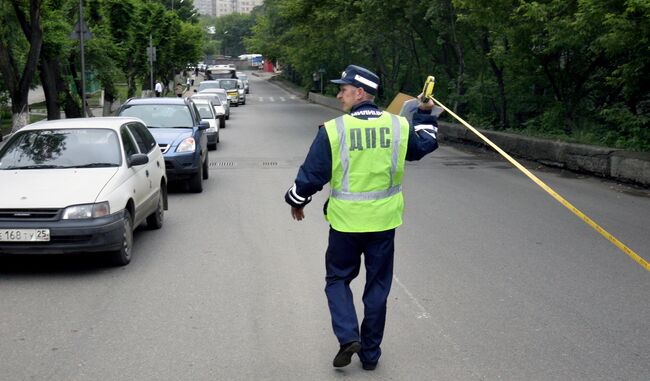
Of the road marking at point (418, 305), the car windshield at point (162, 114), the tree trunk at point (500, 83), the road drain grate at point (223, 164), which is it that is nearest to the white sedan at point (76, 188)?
the road marking at point (418, 305)

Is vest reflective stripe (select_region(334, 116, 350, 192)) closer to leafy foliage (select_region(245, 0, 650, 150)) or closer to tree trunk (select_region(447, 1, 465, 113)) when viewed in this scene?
leafy foliage (select_region(245, 0, 650, 150))

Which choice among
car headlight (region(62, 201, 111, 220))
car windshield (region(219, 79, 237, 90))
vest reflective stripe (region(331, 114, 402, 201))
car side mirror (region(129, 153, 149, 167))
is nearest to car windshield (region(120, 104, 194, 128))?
car side mirror (region(129, 153, 149, 167))

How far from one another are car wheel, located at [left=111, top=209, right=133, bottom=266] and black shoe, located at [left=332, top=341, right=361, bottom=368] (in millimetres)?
3570

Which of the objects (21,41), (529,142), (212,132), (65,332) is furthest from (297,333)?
(21,41)

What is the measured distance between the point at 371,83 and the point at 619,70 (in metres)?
12.1

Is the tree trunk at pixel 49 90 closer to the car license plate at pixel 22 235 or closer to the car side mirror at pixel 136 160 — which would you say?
the car side mirror at pixel 136 160

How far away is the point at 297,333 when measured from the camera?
575cm

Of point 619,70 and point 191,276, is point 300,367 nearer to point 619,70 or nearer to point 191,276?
point 191,276

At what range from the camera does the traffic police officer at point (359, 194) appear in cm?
486

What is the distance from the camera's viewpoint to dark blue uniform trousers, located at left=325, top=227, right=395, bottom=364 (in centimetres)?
491

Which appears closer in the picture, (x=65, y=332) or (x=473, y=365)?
(x=473, y=365)

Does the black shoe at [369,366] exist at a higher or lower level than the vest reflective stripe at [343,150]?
lower

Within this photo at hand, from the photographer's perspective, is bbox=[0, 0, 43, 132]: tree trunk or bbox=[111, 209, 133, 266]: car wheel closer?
bbox=[111, 209, 133, 266]: car wheel

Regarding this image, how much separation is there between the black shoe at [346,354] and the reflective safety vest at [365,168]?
2.26 feet
